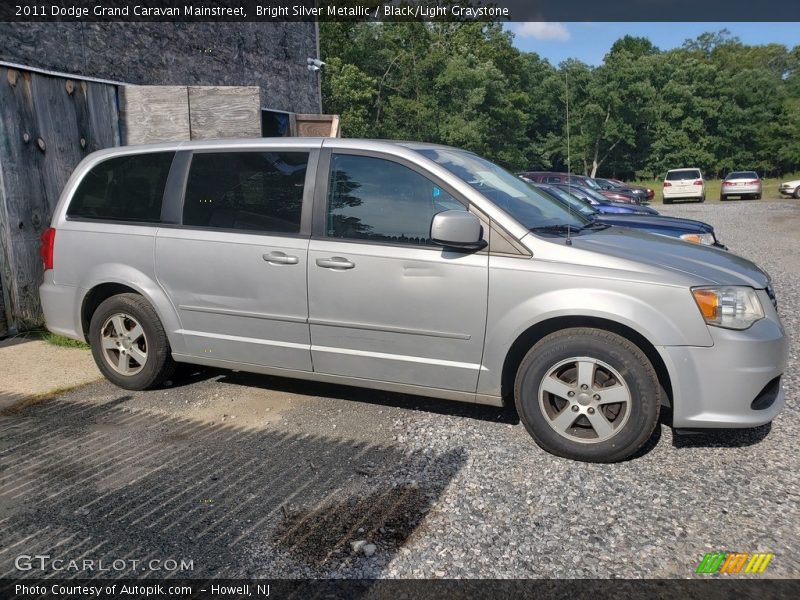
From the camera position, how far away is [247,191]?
4.58 meters

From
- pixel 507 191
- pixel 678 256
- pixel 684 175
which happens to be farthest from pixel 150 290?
pixel 684 175

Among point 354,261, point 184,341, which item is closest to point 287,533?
point 354,261

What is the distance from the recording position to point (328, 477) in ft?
12.0

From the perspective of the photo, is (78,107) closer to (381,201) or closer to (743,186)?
(381,201)

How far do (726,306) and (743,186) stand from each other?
1316 inches

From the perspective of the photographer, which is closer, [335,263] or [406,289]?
[406,289]

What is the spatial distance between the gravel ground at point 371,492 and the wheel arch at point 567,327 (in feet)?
1.44

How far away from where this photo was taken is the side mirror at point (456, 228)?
3711 mm

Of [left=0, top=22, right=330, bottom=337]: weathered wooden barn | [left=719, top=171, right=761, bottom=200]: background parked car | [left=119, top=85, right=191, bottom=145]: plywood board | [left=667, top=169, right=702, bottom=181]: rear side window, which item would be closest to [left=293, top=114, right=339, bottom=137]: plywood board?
[left=0, top=22, right=330, bottom=337]: weathered wooden barn

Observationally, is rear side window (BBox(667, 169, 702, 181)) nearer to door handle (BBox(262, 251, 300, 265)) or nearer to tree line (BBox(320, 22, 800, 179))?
tree line (BBox(320, 22, 800, 179))

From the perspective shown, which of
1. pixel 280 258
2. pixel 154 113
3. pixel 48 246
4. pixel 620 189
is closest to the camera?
pixel 280 258

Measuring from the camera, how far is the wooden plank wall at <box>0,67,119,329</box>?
6211 mm

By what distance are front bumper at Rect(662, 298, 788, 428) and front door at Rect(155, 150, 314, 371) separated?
2.29 meters

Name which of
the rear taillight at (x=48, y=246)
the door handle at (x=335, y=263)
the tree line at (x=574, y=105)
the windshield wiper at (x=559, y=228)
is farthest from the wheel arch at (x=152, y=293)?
the tree line at (x=574, y=105)
